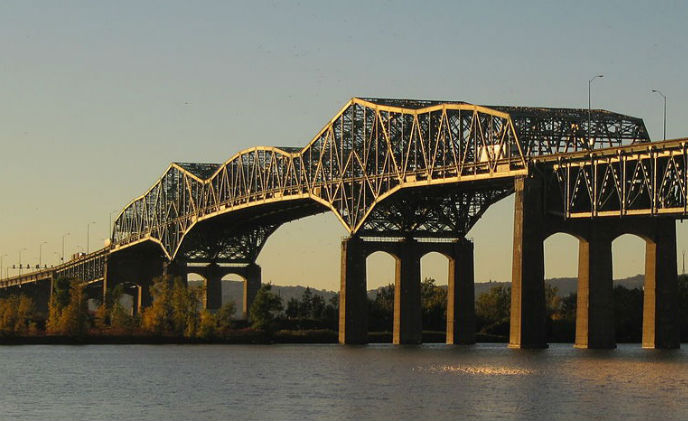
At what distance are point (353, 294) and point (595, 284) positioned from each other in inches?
1379

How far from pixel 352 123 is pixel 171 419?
318 ft

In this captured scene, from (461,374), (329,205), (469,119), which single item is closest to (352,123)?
(329,205)

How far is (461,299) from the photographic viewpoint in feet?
552

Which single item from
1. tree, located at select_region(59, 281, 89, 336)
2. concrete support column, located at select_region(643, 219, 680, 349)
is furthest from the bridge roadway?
tree, located at select_region(59, 281, 89, 336)

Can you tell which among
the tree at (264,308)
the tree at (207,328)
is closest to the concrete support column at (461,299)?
the tree at (264,308)

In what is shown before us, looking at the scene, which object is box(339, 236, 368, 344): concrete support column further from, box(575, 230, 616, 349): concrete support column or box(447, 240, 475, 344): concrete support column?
box(575, 230, 616, 349): concrete support column

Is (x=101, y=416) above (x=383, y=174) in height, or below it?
below

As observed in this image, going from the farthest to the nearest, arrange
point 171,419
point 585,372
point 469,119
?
1. point 469,119
2. point 585,372
3. point 171,419

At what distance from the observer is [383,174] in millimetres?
166750

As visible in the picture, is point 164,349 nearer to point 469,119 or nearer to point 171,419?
point 469,119

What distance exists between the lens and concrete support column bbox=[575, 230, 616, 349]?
13925cm

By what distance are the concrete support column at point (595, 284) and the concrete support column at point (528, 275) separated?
4718 millimetres

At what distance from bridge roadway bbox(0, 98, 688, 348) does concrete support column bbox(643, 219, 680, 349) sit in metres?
0.09

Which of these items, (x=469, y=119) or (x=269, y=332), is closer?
(x=469, y=119)
